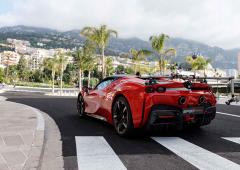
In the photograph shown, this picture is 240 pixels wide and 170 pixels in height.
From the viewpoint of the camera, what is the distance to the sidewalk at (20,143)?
4.66 m

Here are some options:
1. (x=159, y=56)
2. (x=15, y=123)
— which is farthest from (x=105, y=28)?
(x=15, y=123)

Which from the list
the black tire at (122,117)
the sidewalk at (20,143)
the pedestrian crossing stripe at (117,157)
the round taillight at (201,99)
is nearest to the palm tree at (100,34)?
the sidewalk at (20,143)

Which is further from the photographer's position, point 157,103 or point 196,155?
point 157,103

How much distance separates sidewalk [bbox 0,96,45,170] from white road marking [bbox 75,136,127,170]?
1.97ft

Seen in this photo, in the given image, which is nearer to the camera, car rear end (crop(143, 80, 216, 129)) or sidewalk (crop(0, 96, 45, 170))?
sidewalk (crop(0, 96, 45, 170))

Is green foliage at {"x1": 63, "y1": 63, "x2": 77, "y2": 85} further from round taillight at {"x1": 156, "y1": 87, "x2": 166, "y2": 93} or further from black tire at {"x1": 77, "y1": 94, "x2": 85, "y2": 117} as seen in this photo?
round taillight at {"x1": 156, "y1": 87, "x2": 166, "y2": 93}

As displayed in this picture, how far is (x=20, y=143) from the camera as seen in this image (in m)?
5.85

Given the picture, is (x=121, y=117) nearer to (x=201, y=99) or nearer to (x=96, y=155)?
(x=201, y=99)

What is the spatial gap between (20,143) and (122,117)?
1.92 m

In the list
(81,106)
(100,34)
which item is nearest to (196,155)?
(81,106)

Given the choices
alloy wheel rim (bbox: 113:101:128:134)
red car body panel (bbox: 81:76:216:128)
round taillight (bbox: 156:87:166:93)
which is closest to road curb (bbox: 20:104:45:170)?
alloy wheel rim (bbox: 113:101:128:134)

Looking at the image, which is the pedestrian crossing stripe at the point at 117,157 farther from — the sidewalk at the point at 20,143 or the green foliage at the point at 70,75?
the green foliage at the point at 70,75

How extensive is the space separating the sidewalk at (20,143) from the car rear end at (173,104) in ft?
6.29

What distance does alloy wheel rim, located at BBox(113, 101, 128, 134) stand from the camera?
662cm
